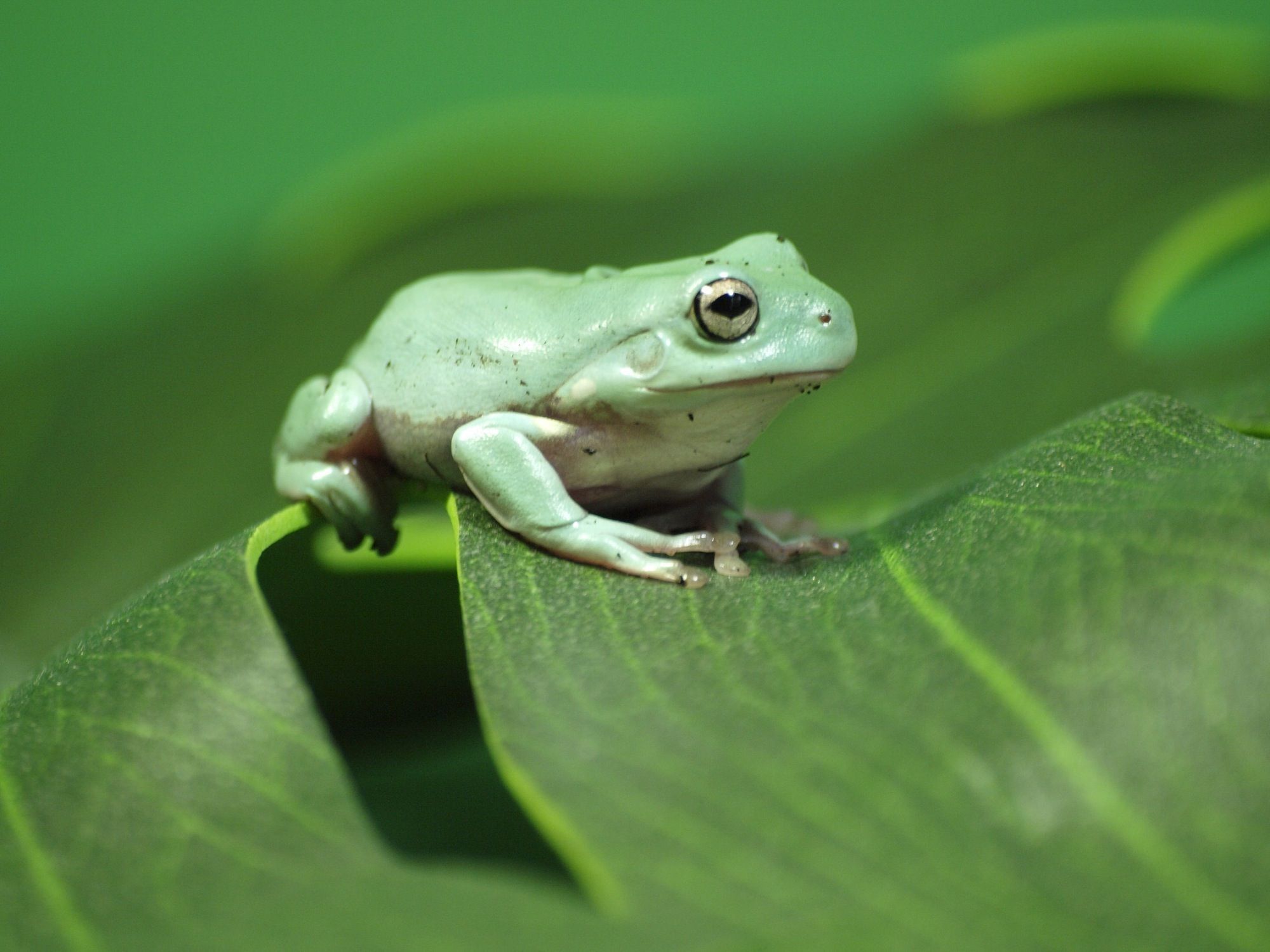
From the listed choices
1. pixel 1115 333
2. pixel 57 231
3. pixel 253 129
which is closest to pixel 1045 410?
pixel 1115 333

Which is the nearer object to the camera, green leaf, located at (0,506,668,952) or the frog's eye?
green leaf, located at (0,506,668,952)

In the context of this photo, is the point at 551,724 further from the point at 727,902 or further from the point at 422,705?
the point at 422,705

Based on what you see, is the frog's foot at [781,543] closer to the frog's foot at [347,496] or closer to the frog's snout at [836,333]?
the frog's snout at [836,333]

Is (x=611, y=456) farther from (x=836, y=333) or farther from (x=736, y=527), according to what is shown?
(x=836, y=333)

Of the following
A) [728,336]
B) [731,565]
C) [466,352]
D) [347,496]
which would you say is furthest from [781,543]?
[347,496]

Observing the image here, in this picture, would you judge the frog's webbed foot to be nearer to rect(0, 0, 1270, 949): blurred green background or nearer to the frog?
the frog

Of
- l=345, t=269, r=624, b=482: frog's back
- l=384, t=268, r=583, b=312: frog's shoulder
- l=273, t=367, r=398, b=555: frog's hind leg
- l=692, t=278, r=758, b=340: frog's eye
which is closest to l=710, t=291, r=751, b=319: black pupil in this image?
l=692, t=278, r=758, b=340: frog's eye
